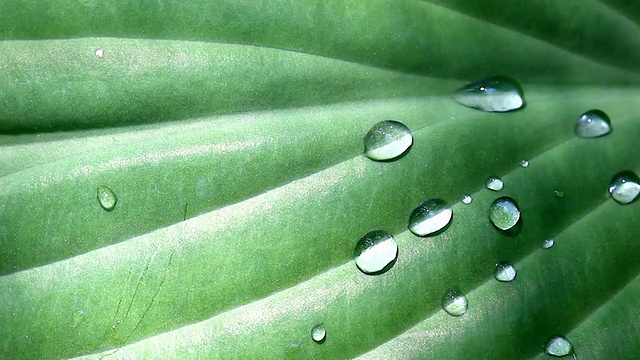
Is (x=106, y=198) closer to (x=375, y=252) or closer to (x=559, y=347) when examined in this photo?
(x=375, y=252)

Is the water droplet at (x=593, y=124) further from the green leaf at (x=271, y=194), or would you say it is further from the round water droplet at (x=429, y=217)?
the round water droplet at (x=429, y=217)

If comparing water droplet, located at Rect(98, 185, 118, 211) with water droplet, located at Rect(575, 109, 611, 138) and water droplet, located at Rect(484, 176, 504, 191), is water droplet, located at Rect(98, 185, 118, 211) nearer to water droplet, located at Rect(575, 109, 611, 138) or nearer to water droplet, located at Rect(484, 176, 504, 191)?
water droplet, located at Rect(484, 176, 504, 191)

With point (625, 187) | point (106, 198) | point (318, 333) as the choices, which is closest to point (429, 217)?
point (318, 333)

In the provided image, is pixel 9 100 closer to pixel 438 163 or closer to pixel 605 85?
pixel 438 163

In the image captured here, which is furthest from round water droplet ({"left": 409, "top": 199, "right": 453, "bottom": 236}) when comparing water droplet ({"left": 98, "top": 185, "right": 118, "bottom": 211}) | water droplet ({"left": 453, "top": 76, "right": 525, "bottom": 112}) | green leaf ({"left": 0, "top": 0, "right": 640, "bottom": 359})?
water droplet ({"left": 98, "top": 185, "right": 118, "bottom": 211})

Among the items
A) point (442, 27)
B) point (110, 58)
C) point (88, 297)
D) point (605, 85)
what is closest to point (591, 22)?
point (605, 85)

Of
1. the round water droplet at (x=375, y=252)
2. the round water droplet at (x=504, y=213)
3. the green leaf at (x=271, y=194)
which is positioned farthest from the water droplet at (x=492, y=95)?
the round water droplet at (x=375, y=252)
